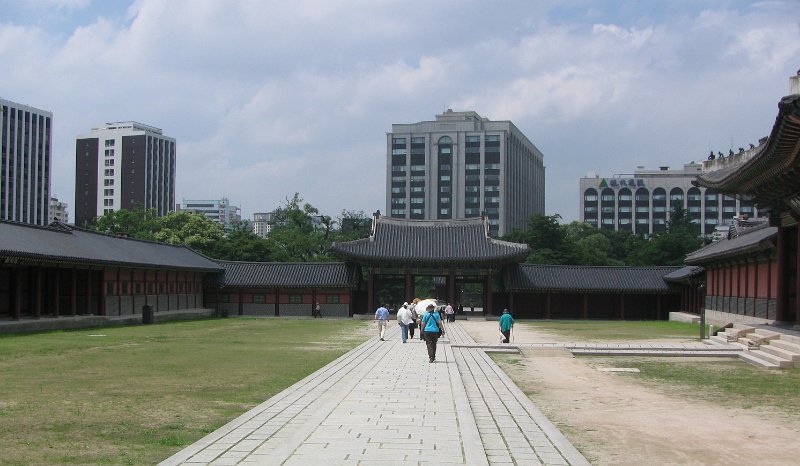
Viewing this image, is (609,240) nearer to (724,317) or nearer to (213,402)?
(724,317)

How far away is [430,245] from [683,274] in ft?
57.5

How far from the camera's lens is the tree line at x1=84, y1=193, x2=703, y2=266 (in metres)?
75.9

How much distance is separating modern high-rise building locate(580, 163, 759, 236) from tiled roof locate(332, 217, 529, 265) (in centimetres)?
8770

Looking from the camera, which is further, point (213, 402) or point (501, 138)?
point (501, 138)

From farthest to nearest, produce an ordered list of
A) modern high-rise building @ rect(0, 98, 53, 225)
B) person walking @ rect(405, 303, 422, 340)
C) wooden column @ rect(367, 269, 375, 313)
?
1. modern high-rise building @ rect(0, 98, 53, 225)
2. wooden column @ rect(367, 269, 375, 313)
3. person walking @ rect(405, 303, 422, 340)

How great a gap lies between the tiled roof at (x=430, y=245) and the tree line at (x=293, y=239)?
17.6 meters

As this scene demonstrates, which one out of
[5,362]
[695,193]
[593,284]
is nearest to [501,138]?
[695,193]

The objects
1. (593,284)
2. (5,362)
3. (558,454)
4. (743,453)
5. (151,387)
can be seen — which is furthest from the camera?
(593,284)

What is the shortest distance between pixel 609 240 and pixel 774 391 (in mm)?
94107

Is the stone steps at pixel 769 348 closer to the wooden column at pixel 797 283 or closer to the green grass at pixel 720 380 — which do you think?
the green grass at pixel 720 380

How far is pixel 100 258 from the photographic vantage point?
131ft

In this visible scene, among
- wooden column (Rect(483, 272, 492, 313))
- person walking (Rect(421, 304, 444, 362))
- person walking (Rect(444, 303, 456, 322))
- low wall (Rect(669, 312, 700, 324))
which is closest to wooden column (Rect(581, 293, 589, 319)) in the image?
low wall (Rect(669, 312, 700, 324))

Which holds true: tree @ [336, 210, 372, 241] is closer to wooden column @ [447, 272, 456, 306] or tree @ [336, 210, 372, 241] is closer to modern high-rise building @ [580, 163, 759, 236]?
wooden column @ [447, 272, 456, 306]

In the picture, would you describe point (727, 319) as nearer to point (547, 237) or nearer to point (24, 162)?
point (547, 237)
